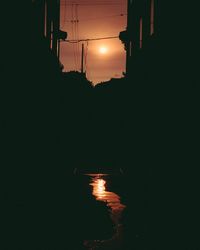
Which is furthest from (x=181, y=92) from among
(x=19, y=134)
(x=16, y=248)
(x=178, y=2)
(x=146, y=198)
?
(x=16, y=248)

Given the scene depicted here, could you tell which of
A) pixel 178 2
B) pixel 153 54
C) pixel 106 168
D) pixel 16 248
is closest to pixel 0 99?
pixel 16 248

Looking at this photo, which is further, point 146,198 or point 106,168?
point 106,168

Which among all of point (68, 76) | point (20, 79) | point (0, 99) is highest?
point (68, 76)

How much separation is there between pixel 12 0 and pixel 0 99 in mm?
2904

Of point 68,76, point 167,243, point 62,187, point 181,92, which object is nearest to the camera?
point 167,243

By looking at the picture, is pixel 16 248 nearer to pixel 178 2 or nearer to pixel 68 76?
pixel 178 2

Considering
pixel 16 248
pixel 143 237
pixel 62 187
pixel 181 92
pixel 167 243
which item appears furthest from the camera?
pixel 62 187

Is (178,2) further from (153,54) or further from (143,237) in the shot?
(143,237)

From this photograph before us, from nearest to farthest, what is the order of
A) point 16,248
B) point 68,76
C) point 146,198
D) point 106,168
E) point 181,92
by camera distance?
point 16,248, point 181,92, point 146,198, point 106,168, point 68,76

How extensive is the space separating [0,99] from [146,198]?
18.1ft

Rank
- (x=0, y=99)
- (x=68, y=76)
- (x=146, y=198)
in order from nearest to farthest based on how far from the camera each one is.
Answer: (x=0, y=99), (x=146, y=198), (x=68, y=76)

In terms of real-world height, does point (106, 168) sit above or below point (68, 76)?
below

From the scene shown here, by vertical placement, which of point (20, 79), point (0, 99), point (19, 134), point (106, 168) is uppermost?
point (20, 79)

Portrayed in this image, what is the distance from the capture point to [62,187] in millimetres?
14406
